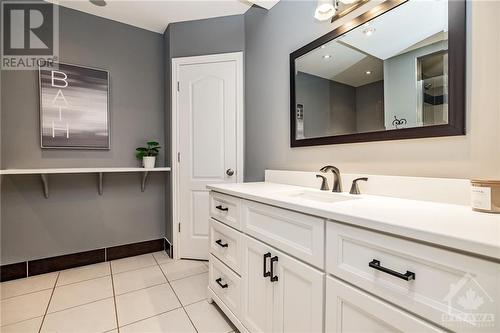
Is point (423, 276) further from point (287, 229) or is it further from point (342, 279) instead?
point (287, 229)

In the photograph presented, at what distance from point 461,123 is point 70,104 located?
2937 millimetres

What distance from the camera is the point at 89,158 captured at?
2.41 meters

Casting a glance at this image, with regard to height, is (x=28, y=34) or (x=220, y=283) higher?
(x=28, y=34)

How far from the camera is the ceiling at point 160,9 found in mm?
2217

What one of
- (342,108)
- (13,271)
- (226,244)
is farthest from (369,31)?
(13,271)

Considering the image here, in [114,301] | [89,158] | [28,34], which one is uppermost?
[28,34]

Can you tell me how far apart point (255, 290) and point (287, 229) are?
1.42 feet

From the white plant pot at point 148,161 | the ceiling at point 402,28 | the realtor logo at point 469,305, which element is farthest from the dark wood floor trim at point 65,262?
the ceiling at point 402,28

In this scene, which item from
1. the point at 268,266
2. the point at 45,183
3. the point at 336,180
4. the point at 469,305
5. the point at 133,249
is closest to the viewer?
the point at 469,305

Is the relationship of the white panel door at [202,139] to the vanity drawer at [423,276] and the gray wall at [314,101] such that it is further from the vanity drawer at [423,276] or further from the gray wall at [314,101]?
the vanity drawer at [423,276]

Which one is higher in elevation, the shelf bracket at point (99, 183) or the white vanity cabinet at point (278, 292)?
the shelf bracket at point (99, 183)

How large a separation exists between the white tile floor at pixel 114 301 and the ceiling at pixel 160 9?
247 centimetres

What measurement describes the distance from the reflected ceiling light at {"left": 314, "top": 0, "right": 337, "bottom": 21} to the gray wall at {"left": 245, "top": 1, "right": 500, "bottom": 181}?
0.07 m

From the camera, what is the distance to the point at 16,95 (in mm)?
2102
